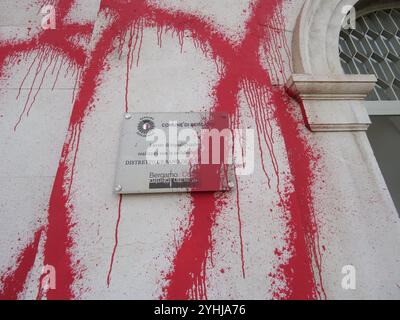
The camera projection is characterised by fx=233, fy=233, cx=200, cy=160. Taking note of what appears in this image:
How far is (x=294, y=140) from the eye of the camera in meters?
1.77

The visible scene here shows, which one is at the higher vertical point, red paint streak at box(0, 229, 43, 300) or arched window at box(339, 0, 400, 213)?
arched window at box(339, 0, 400, 213)

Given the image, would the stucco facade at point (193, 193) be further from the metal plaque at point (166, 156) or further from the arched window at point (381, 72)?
the arched window at point (381, 72)

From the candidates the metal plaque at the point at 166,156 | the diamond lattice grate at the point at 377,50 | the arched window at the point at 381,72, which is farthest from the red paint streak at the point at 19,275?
the diamond lattice grate at the point at 377,50

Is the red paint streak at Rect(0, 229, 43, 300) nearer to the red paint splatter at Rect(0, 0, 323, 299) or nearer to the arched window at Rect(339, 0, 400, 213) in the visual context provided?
the red paint splatter at Rect(0, 0, 323, 299)

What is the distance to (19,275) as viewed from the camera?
1.57 meters

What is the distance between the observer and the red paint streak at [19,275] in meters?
1.51

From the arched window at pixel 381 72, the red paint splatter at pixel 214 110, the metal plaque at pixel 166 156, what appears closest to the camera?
the red paint splatter at pixel 214 110

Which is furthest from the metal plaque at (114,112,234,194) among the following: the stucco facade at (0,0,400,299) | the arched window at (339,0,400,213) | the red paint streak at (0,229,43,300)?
the arched window at (339,0,400,213)

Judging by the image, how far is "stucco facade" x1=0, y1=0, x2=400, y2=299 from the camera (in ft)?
4.40

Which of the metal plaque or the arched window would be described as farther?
the arched window

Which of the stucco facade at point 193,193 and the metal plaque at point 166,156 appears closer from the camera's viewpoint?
the stucco facade at point 193,193

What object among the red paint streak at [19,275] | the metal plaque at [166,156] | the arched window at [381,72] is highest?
the arched window at [381,72]

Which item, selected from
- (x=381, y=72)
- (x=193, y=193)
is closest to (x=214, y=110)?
(x=193, y=193)
